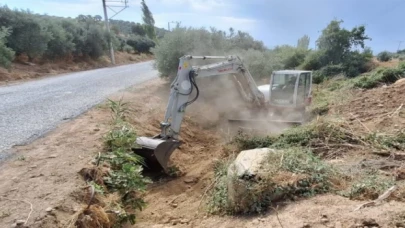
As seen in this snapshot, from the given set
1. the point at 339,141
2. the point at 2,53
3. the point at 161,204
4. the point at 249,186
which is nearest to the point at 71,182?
the point at 161,204

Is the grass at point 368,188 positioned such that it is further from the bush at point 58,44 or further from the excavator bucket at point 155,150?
the bush at point 58,44

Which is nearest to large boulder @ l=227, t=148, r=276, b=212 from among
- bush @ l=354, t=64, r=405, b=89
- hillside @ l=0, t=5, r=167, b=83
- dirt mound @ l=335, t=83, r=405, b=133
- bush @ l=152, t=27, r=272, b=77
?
dirt mound @ l=335, t=83, r=405, b=133

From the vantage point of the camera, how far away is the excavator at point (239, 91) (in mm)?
6824

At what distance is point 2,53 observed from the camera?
59.7 feet

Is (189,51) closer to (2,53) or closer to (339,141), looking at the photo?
(339,141)

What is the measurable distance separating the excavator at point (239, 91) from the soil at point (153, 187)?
2.29 feet

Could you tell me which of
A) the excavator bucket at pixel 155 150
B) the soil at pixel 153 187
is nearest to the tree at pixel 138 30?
the soil at pixel 153 187

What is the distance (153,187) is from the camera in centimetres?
658

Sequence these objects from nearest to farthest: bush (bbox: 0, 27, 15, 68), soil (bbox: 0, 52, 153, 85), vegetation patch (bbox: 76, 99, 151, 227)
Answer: vegetation patch (bbox: 76, 99, 151, 227) < soil (bbox: 0, 52, 153, 85) < bush (bbox: 0, 27, 15, 68)

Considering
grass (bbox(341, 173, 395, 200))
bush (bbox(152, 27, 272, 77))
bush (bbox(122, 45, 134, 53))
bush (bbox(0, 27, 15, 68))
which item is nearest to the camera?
grass (bbox(341, 173, 395, 200))

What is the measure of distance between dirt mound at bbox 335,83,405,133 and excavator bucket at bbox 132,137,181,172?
4.40m

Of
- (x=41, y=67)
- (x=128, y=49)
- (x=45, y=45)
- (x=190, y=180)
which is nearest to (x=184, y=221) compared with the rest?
(x=190, y=180)

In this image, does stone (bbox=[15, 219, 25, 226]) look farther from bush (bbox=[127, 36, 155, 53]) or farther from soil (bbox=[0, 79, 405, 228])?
bush (bbox=[127, 36, 155, 53])

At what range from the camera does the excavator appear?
6824 mm
